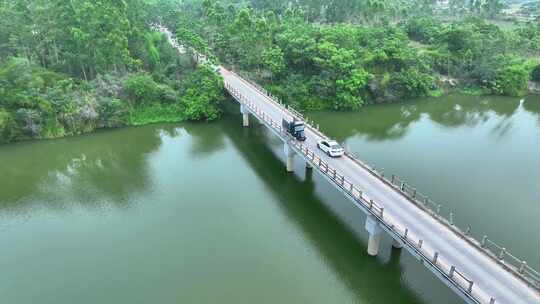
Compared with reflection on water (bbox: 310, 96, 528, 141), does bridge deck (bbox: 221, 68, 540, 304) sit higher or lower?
higher

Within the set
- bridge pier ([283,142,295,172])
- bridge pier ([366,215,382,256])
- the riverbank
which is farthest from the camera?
the riverbank

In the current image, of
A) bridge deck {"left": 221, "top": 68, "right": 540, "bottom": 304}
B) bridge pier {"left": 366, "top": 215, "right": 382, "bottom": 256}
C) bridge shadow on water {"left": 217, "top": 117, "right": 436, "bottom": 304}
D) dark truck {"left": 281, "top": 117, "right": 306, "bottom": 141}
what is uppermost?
dark truck {"left": 281, "top": 117, "right": 306, "bottom": 141}

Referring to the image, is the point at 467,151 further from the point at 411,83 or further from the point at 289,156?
the point at 289,156

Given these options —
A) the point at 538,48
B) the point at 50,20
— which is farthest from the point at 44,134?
the point at 538,48

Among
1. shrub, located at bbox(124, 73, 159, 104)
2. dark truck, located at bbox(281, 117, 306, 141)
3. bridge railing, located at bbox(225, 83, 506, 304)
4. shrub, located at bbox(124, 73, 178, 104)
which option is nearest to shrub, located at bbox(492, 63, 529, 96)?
dark truck, located at bbox(281, 117, 306, 141)

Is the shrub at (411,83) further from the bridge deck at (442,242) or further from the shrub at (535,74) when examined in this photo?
the bridge deck at (442,242)

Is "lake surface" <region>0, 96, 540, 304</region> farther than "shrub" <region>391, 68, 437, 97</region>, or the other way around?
"shrub" <region>391, 68, 437, 97</region>

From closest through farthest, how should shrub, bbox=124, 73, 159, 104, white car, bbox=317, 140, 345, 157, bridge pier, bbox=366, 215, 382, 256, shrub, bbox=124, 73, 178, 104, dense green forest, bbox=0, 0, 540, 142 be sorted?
bridge pier, bbox=366, 215, 382, 256
white car, bbox=317, 140, 345, 157
dense green forest, bbox=0, 0, 540, 142
shrub, bbox=124, 73, 159, 104
shrub, bbox=124, 73, 178, 104

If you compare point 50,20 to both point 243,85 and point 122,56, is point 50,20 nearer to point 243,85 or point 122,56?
point 122,56

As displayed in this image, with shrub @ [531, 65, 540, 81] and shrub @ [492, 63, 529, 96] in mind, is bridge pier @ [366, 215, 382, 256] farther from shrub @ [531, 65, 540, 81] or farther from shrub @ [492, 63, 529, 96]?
shrub @ [531, 65, 540, 81]
